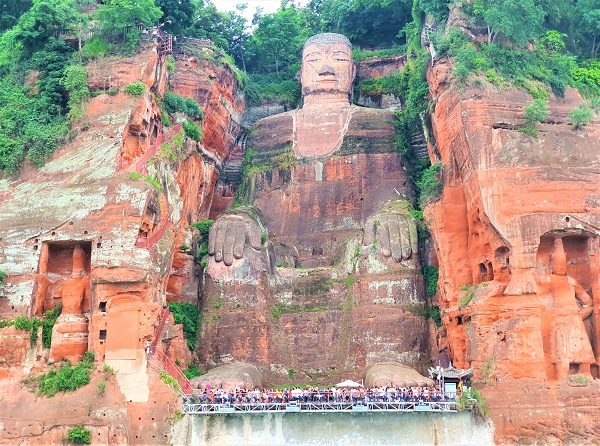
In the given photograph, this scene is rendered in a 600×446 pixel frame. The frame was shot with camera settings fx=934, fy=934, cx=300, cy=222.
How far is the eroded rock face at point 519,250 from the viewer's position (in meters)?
24.3

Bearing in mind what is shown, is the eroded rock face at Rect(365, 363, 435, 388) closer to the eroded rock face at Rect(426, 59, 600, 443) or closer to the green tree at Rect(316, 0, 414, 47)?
the eroded rock face at Rect(426, 59, 600, 443)

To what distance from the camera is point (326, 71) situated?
115 ft

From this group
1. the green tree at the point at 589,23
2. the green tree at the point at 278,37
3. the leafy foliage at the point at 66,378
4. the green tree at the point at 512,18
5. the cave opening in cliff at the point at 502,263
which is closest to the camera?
the leafy foliage at the point at 66,378

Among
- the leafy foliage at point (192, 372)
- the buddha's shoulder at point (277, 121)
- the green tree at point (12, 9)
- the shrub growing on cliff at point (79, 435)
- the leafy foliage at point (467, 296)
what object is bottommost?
the shrub growing on cliff at point (79, 435)

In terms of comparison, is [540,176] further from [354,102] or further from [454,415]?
[354,102]

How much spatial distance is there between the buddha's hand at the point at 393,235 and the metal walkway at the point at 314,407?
235 inches

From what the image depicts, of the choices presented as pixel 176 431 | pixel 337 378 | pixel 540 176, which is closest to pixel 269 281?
pixel 337 378

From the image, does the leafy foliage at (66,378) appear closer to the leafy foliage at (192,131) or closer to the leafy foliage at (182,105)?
the leafy foliage at (192,131)

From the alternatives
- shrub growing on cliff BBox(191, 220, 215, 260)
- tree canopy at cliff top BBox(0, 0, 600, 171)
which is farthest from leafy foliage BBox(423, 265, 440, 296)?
shrub growing on cliff BBox(191, 220, 215, 260)

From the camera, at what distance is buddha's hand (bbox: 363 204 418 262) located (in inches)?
1125

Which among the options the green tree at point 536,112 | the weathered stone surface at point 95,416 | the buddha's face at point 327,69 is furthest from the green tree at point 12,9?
Answer: the green tree at point 536,112

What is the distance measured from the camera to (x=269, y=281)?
28.8 m

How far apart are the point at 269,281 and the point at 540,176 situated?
344 inches

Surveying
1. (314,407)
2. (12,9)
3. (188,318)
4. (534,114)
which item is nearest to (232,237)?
(188,318)
